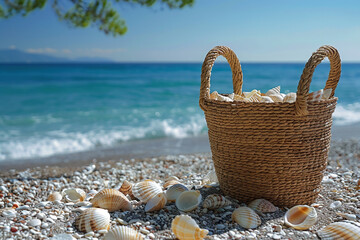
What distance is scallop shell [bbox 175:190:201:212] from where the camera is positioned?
2.37m

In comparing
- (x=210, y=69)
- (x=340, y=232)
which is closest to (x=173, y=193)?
(x=210, y=69)

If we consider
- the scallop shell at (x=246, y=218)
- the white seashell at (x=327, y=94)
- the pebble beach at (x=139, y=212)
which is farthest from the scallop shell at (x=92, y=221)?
the white seashell at (x=327, y=94)

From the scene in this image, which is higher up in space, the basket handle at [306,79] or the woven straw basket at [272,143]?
the basket handle at [306,79]

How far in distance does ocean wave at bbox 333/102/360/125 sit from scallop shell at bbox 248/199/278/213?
22.9ft

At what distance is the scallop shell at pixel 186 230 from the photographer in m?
1.90

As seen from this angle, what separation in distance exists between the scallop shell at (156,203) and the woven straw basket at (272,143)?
1.74 ft

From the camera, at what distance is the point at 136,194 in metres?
2.49

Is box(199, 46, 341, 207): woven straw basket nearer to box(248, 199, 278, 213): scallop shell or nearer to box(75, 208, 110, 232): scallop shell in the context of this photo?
box(248, 199, 278, 213): scallop shell

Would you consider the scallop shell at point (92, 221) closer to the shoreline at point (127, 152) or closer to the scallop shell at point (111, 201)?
the scallop shell at point (111, 201)

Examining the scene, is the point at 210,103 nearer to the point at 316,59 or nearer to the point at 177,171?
the point at 316,59

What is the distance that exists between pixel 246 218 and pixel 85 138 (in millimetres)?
5375

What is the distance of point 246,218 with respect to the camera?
2.15 meters

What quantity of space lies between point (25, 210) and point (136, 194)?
777 millimetres

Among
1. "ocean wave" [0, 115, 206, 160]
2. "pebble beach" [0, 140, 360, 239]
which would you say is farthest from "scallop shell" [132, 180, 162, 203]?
"ocean wave" [0, 115, 206, 160]
